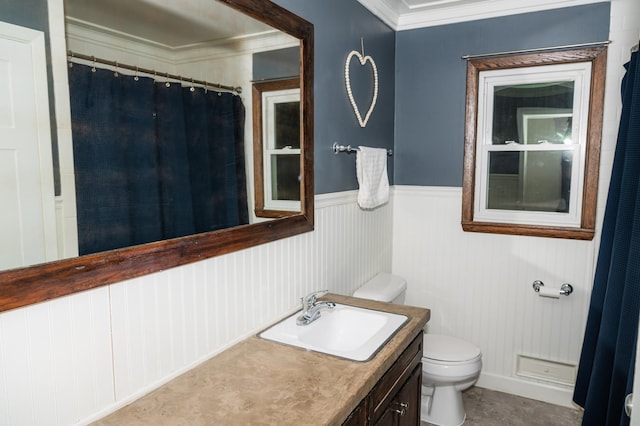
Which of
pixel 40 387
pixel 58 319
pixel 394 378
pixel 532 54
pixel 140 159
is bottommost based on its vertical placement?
pixel 394 378

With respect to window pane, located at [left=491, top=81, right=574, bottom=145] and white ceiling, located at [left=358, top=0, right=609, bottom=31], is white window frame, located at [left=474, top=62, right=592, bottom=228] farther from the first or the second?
white ceiling, located at [left=358, top=0, right=609, bottom=31]

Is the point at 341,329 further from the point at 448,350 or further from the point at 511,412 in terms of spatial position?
the point at 511,412

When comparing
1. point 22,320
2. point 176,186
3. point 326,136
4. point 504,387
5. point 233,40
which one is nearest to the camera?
point 22,320

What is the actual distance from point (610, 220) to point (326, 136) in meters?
1.55

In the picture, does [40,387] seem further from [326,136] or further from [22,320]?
[326,136]

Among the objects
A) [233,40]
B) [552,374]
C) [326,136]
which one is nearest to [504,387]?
[552,374]

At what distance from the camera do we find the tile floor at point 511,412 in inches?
100

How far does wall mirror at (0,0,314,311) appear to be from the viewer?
100 centimetres

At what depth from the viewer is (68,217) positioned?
3.32 ft

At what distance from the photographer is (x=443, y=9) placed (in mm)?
2795

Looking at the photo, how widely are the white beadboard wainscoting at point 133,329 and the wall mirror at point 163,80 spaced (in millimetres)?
57

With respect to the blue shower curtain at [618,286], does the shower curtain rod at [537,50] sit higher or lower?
higher

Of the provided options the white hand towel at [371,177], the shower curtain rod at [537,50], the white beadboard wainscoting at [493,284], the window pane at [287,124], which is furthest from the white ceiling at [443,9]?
the white beadboard wainscoting at [493,284]

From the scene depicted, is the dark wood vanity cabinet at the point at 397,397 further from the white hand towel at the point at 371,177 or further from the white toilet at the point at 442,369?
the white hand towel at the point at 371,177
